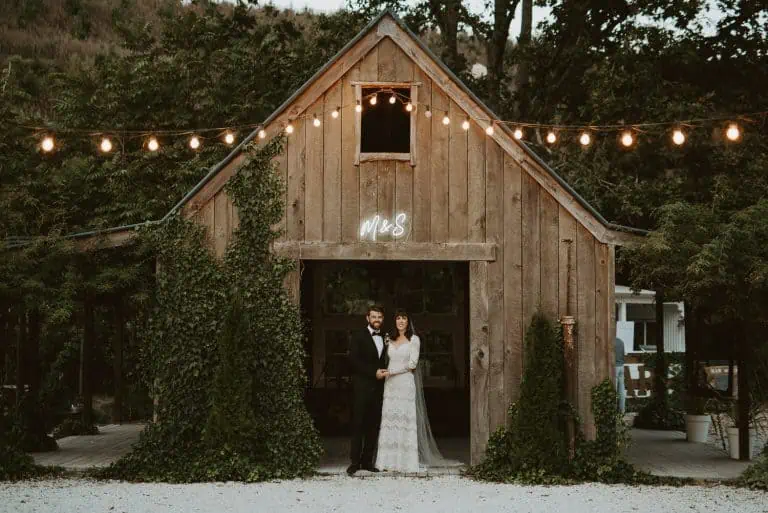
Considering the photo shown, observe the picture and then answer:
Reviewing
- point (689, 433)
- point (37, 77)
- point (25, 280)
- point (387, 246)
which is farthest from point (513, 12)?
point (37, 77)

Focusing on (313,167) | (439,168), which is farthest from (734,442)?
(313,167)

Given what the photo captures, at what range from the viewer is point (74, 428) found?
1639 cm

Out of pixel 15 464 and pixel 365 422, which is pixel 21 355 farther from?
pixel 365 422

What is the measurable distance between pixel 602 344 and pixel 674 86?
34.2ft

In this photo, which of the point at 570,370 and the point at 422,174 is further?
the point at 422,174

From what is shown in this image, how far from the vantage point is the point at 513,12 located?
77.1 feet

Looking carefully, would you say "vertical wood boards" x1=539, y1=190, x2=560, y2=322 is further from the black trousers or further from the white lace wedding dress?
the black trousers

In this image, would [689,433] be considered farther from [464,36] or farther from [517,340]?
[464,36]

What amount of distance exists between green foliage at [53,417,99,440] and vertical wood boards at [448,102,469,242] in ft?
25.9

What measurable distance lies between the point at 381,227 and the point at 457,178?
1052 millimetres

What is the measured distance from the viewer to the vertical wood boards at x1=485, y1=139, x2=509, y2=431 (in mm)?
11547

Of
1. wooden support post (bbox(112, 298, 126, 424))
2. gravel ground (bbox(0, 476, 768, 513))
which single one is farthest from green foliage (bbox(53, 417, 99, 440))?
gravel ground (bbox(0, 476, 768, 513))

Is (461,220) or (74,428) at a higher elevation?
(461,220)

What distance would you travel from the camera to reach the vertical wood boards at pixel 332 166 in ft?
38.2
